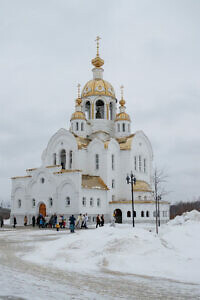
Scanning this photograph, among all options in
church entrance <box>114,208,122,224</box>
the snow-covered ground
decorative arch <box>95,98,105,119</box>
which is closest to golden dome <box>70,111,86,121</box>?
decorative arch <box>95,98,105,119</box>

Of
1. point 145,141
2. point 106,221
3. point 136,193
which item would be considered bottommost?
point 106,221

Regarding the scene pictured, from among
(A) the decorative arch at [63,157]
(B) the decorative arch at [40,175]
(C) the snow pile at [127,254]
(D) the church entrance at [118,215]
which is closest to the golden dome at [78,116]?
(A) the decorative arch at [63,157]

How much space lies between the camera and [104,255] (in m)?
11.8

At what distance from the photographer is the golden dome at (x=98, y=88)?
43781mm

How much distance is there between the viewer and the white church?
111 feet

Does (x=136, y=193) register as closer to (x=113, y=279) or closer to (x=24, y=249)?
(x=24, y=249)

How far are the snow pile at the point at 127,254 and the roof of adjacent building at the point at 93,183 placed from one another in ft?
64.0

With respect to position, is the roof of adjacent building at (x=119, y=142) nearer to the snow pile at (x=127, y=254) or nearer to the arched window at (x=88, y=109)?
the arched window at (x=88, y=109)

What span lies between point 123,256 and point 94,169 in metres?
27.4

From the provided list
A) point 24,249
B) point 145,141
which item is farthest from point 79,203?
point 24,249

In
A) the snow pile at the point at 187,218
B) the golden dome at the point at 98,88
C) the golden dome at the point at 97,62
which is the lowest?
the snow pile at the point at 187,218

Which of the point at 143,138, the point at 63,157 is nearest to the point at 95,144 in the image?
the point at 63,157

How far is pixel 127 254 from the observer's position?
458 inches

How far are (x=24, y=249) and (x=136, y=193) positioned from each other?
24.0 m
